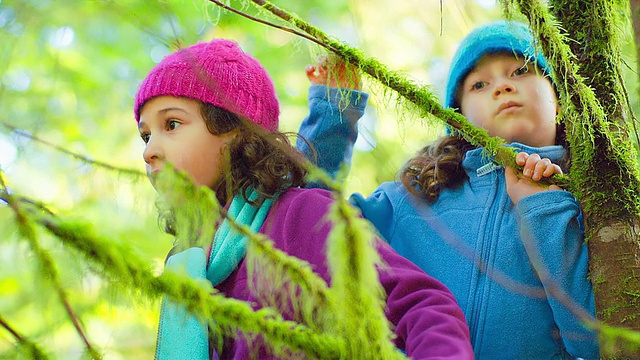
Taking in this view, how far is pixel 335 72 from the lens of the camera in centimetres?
122

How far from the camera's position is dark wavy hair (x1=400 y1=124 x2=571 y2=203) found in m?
1.59

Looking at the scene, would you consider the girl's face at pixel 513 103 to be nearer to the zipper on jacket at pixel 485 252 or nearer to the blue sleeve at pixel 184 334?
the zipper on jacket at pixel 485 252

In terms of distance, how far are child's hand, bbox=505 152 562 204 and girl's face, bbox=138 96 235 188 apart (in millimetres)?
638

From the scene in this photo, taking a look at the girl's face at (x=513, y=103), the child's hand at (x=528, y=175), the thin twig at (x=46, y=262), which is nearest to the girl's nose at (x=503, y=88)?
the girl's face at (x=513, y=103)

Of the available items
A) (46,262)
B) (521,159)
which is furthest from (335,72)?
(46,262)

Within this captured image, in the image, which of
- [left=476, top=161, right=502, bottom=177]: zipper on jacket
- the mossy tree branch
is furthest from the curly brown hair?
the mossy tree branch

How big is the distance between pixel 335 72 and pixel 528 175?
42cm

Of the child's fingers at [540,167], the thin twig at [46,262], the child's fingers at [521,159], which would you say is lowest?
the thin twig at [46,262]

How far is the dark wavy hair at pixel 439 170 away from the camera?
159cm

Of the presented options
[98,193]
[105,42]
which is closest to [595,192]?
[98,193]

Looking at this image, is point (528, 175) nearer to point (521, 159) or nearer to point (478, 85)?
point (521, 159)

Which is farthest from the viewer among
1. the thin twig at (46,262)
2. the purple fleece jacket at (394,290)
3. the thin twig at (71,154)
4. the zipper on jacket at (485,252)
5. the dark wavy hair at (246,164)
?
the dark wavy hair at (246,164)

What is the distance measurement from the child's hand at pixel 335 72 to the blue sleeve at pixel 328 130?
0.03 metres

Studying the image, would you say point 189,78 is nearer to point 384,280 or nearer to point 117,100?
point 384,280
